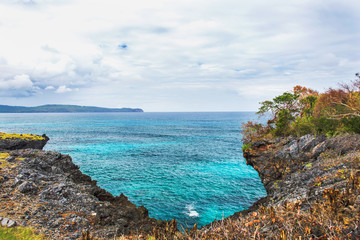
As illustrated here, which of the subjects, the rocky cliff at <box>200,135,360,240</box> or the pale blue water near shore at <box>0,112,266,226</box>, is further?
the pale blue water near shore at <box>0,112,266,226</box>

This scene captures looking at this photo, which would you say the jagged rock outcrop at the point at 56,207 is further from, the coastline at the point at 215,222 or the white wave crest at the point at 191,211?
the white wave crest at the point at 191,211

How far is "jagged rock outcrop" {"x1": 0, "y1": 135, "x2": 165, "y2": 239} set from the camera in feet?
40.1

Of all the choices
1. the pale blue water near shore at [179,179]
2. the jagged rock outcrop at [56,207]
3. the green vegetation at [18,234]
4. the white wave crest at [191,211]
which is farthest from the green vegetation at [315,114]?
the green vegetation at [18,234]

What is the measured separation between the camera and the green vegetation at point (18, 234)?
10.4 meters

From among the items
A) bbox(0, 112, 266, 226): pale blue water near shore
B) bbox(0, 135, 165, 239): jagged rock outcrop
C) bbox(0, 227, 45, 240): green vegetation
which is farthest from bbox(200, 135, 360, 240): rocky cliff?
bbox(0, 227, 45, 240): green vegetation

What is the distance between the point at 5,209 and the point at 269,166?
26.0 metres

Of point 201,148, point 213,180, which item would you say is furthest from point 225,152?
point 213,180

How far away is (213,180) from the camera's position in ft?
102

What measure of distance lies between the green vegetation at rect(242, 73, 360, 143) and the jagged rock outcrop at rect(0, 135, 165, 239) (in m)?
23.7

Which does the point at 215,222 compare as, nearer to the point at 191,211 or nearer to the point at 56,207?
the point at 191,211

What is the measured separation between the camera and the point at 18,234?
10.7 m

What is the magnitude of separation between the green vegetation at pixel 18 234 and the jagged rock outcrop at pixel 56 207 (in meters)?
0.51

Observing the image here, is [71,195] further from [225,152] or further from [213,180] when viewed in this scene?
[225,152]

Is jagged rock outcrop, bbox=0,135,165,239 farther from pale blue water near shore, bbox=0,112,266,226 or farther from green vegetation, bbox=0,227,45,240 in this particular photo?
pale blue water near shore, bbox=0,112,266,226
